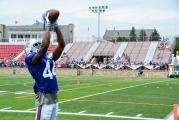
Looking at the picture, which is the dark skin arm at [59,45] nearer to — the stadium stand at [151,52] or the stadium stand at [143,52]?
the stadium stand at [151,52]

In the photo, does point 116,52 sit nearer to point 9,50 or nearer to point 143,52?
point 143,52

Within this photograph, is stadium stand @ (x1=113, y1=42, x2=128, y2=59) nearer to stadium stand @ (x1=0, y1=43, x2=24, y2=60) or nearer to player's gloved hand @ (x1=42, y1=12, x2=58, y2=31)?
stadium stand @ (x1=0, y1=43, x2=24, y2=60)

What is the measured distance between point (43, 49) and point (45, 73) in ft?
1.27

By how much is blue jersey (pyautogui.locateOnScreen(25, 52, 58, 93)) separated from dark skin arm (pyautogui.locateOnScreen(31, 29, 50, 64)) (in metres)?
Result: 0.11

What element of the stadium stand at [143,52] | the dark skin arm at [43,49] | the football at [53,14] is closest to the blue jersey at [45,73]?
the dark skin arm at [43,49]

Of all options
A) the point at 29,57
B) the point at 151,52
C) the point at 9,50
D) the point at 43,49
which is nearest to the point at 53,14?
the point at 43,49

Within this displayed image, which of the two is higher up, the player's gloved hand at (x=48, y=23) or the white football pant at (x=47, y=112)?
the player's gloved hand at (x=48, y=23)

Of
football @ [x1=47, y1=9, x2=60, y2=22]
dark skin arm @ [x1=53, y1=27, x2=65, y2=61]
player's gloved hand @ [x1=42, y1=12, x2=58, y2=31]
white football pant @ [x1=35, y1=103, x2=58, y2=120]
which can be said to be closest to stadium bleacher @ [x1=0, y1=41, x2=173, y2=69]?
dark skin arm @ [x1=53, y1=27, x2=65, y2=61]

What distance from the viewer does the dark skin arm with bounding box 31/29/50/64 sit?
5523mm

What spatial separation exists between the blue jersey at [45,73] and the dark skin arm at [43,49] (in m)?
0.11

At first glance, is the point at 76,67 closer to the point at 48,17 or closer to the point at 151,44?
the point at 151,44

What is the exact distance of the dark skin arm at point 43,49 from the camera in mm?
5523

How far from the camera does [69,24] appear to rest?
282 ft

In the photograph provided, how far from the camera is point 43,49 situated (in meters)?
5.62
